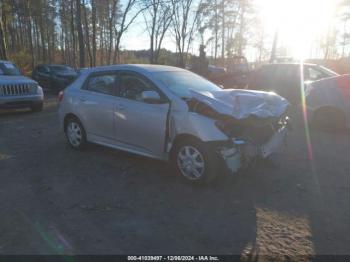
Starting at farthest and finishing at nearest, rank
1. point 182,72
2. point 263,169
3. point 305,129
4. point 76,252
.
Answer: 1. point 305,129
2. point 182,72
3. point 263,169
4. point 76,252

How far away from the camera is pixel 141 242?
3752 mm

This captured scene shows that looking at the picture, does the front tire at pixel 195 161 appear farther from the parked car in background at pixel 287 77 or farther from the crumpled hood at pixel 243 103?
the parked car in background at pixel 287 77

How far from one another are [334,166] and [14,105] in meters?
9.73

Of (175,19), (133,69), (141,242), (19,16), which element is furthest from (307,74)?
(19,16)

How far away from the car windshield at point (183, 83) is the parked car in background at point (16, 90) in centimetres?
749

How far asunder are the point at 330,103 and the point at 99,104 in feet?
17.5

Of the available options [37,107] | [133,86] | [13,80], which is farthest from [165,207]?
[37,107]

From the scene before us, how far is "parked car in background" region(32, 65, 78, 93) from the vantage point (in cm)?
2114

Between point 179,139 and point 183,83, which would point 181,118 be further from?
point 183,83

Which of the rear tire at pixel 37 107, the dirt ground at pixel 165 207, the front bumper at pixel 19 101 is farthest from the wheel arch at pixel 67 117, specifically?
the rear tire at pixel 37 107

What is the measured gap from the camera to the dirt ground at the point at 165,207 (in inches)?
146

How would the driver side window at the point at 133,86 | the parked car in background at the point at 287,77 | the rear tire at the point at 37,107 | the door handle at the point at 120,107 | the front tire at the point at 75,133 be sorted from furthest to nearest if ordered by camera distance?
1. the rear tire at the point at 37,107
2. the parked car in background at the point at 287,77
3. the front tire at the point at 75,133
4. the door handle at the point at 120,107
5. the driver side window at the point at 133,86

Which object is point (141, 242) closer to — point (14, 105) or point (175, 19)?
point (14, 105)

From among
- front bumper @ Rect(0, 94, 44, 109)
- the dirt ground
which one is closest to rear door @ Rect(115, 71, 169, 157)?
the dirt ground
